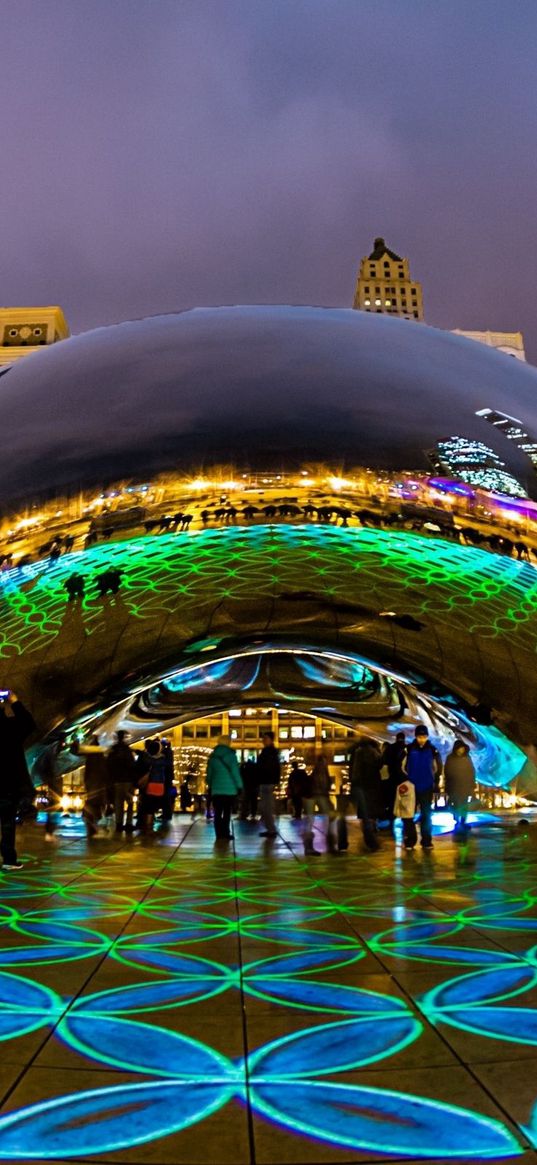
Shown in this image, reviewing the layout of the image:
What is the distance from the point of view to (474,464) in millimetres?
11758

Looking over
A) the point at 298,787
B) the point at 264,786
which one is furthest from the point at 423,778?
the point at 298,787

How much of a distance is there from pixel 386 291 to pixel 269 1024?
134336mm

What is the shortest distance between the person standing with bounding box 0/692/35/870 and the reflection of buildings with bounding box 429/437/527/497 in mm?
6138

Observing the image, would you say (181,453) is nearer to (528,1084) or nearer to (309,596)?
(309,596)

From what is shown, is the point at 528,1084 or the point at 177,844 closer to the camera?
the point at 528,1084

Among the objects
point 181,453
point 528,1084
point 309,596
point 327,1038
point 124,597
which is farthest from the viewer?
point 309,596

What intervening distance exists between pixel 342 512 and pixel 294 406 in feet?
5.08

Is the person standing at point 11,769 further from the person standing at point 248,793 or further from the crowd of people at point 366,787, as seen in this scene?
the person standing at point 248,793

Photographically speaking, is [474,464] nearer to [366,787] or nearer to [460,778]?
[366,787]

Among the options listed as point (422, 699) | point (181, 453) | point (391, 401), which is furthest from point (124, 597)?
point (422, 699)

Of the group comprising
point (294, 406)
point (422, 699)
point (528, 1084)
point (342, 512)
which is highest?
point (294, 406)

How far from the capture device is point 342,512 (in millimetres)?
12203

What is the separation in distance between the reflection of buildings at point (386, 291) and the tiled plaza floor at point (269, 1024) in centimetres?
12807

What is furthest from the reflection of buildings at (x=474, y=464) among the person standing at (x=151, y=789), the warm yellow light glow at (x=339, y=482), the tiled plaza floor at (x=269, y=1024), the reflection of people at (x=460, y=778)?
the person standing at (x=151, y=789)
